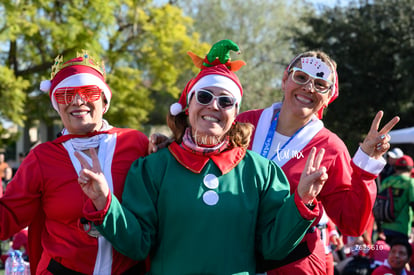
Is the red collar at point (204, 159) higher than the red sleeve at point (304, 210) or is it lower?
higher

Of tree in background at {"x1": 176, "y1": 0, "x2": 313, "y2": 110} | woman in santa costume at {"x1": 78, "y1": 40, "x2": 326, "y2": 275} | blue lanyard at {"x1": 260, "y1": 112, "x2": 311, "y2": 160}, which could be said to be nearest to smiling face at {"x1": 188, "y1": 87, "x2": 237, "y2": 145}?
woman in santa costume at {"x1": 78, "y1": 40, "x2": 326, "y2": 275}

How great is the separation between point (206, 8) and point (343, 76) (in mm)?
9507

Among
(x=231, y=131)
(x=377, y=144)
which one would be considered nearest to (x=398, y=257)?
(x=377, y=144)

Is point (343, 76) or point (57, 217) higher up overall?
point (343, 76)

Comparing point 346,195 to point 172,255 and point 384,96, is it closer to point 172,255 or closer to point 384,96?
point 172,255

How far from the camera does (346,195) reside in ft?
9.67

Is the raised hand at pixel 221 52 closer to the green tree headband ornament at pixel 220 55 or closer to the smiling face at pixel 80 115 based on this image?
the green tree headband ornament at pixel 220 55

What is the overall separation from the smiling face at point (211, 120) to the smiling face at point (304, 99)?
651 millimetres

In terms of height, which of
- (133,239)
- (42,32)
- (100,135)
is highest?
(42,32)

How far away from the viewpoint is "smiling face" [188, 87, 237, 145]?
259cm

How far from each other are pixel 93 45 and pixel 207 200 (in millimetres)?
13000

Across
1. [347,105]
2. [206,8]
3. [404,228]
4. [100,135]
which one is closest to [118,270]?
[100,135]

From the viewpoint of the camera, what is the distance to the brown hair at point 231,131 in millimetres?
2723

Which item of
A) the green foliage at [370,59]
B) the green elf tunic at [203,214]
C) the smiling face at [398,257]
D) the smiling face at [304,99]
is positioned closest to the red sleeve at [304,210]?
the green elf tunic at [203,214]
